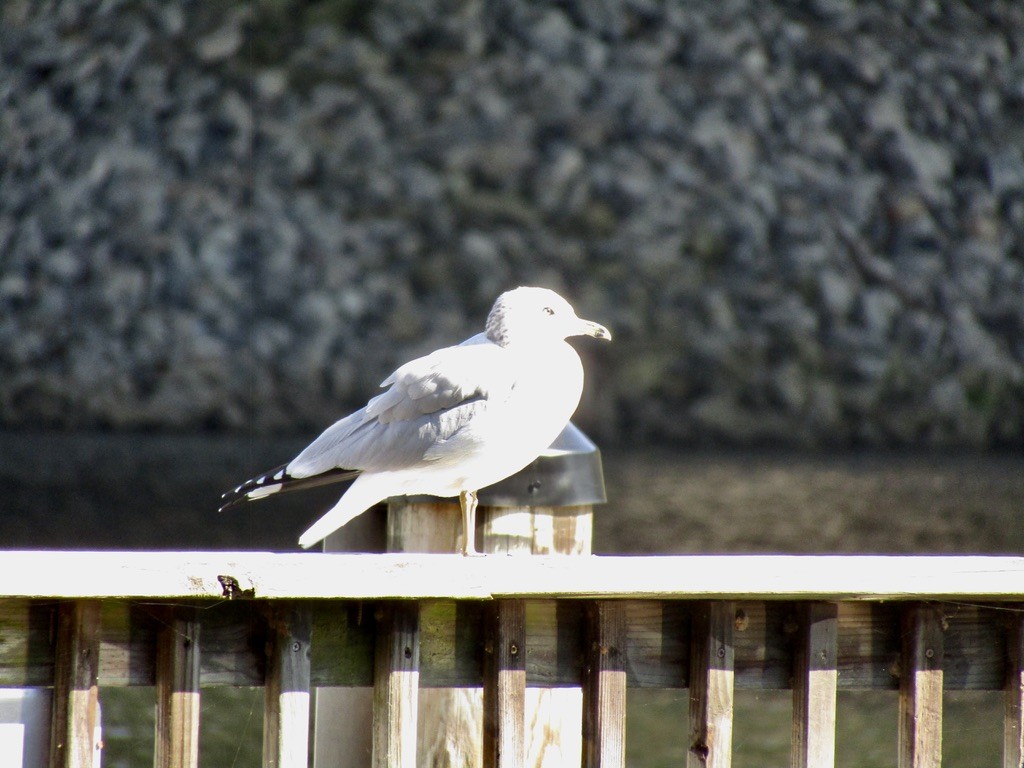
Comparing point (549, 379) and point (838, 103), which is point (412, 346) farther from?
point (549, 379)

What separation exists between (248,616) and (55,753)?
0.93 ft

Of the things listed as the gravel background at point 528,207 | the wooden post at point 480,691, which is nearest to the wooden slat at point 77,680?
the wooden post at point 480,691

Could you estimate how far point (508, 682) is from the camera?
173 cm

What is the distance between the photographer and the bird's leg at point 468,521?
216 centimetres

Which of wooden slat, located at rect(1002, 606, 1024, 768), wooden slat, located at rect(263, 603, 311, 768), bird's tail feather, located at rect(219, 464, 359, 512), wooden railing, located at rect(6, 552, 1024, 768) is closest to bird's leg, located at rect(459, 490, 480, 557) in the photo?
bird's tail feather, located at rect(219, 464, 359, 512)

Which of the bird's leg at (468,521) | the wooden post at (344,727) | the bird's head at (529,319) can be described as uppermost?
the bird's head at (529,319)

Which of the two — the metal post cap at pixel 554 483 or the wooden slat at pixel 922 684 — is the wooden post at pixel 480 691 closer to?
the metal post cap at pixel 554 483

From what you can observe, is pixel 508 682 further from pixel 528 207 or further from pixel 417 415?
pixel 528 207

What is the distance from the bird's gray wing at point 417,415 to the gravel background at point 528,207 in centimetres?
541

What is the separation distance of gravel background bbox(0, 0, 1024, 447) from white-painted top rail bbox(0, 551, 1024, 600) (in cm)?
621

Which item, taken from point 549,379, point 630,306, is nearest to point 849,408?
point 630,306

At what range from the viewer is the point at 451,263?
8117mm

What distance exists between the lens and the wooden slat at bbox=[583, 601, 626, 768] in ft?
5.75

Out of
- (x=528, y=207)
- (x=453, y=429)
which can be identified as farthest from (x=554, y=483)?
(x=528, y=207)
